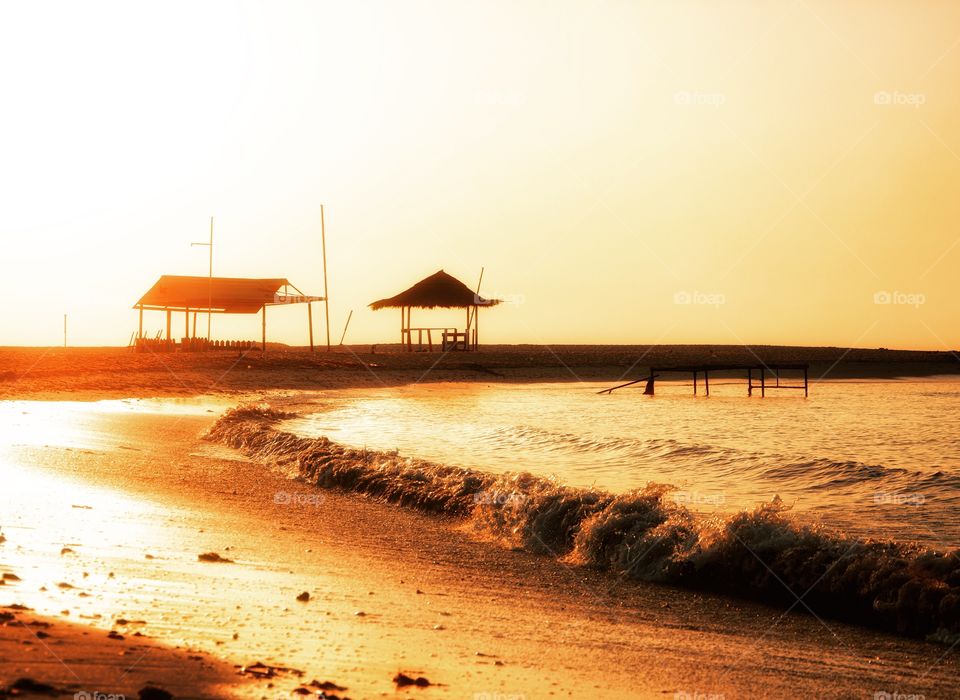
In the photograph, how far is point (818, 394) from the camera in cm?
3362

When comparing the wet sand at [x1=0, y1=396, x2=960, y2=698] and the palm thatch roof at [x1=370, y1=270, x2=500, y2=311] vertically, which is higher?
the palm thatch roof at [x1=370, y1=270, x2=500, y2=311]

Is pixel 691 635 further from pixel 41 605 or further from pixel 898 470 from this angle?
pixel 898 470

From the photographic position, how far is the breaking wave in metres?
5.98

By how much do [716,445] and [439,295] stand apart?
35.1 meters

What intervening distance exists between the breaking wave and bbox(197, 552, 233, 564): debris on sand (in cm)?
259

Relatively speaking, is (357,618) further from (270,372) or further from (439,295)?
(439,295)

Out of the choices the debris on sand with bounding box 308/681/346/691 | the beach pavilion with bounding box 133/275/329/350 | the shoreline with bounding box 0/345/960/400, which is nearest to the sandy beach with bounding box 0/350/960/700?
the debris on sand with bounding box 308/681/346/691

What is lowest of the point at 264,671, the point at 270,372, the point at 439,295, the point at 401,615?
the point at 401,615

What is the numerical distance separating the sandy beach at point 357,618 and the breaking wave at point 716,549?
0.21 metres

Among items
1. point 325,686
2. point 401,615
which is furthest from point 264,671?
point 401,615

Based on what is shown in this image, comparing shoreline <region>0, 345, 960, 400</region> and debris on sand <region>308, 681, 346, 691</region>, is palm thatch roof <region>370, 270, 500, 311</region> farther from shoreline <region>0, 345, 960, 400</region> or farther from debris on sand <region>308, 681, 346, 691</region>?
debris on sand <region>308, 681, 346, 691</region>

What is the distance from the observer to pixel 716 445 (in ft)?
51.4

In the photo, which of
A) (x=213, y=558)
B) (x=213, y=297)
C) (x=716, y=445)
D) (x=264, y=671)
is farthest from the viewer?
(x=213, y=297)

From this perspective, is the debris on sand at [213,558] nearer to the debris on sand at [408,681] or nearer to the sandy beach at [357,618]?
the sandy beach at [357,618]
